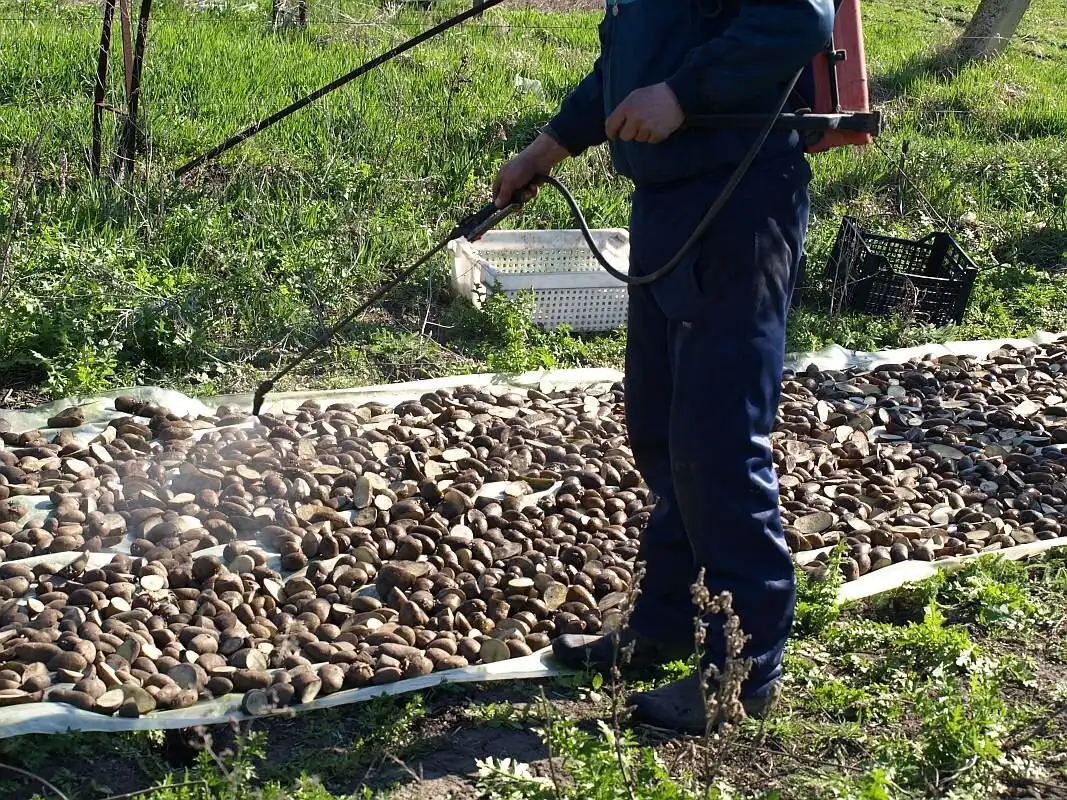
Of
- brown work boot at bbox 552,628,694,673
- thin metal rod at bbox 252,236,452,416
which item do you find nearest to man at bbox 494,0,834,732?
brown work boot at bbox 552,628,694,673

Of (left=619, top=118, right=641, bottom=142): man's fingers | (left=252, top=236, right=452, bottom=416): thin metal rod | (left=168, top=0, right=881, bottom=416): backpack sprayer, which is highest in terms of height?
(left=168, top=0, right=881, bottom=416): backpack sprayer

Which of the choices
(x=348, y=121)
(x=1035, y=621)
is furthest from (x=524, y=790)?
(x=348, y=121)

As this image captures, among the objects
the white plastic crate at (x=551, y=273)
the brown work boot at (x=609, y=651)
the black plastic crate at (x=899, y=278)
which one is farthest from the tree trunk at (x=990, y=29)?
the brown work boot at (x=609, y=651)

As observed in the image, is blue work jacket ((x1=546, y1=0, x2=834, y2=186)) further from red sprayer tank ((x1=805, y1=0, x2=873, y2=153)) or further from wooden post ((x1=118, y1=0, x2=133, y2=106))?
wooden post ((x1=118, y1=0, x2=133, y2=106))

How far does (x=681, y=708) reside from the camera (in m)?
2.67

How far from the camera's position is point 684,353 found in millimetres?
2533

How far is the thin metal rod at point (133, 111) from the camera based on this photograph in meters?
5.46

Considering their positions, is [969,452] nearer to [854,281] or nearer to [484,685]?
[854,281]

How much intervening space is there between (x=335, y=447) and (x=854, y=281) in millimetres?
3248

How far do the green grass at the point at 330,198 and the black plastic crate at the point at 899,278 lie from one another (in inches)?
6.4

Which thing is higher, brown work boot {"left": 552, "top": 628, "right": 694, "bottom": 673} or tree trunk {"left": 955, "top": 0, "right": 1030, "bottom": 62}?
tree trunk {"left": 955, "top": 0, "right": 1030, "bottom": 62}

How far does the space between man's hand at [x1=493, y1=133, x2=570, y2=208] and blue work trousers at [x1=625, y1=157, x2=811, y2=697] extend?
362 millimetres

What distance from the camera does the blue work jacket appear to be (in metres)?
2.33

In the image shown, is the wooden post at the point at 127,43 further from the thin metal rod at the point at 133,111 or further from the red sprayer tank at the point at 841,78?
the red sprayer tank at the point at 841,78
